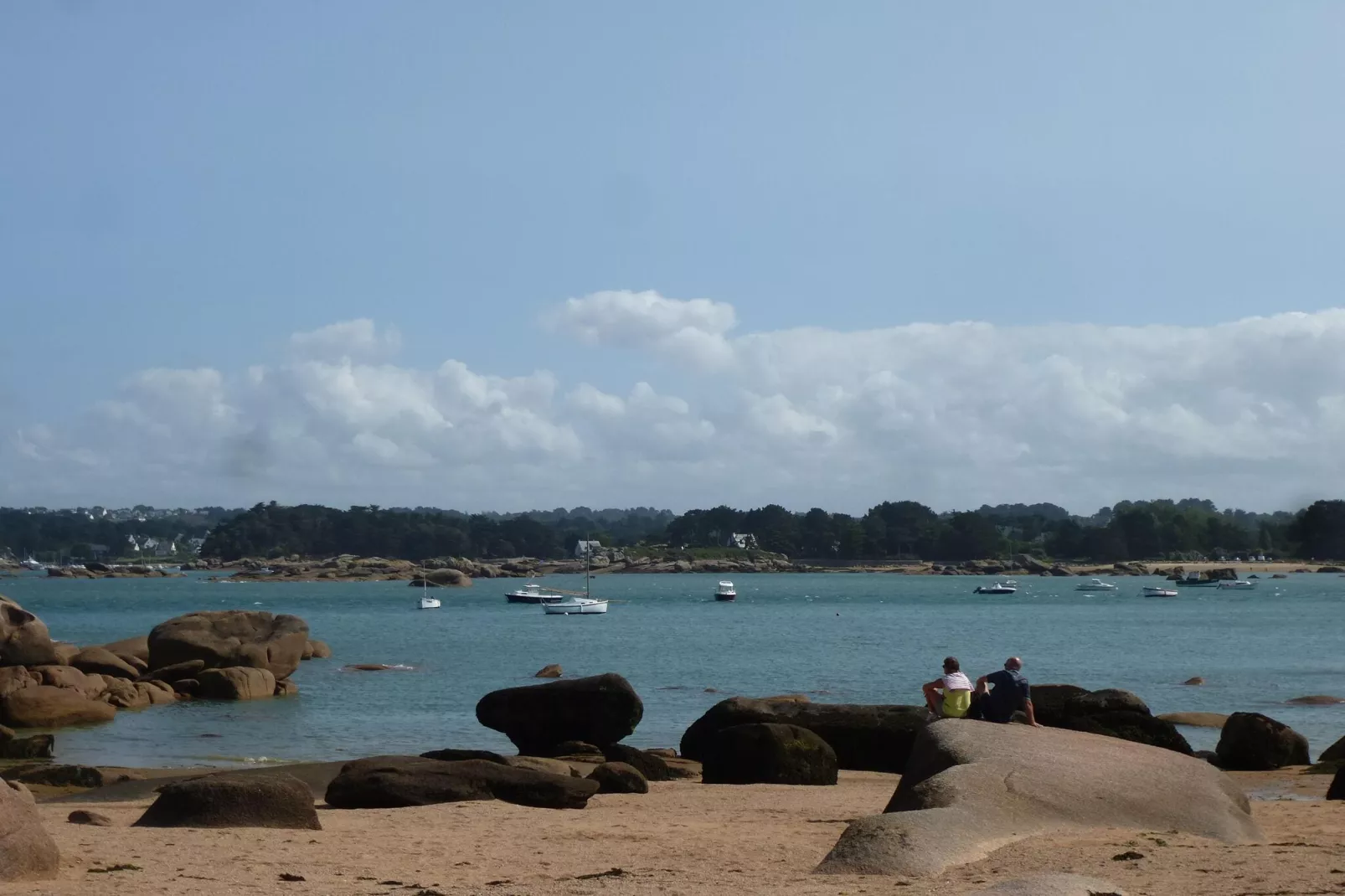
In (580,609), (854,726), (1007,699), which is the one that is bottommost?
(580,609)

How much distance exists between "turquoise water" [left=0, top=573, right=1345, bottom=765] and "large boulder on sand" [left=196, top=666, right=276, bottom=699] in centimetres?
54

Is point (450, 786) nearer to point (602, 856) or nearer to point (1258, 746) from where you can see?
point (602, 856)

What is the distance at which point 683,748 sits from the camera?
27312 millimetres

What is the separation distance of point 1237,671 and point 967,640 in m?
23.0

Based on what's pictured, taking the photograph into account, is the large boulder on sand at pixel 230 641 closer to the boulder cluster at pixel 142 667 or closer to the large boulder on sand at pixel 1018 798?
the boulder cluster at pixel 142 667

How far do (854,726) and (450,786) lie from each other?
9.28 m

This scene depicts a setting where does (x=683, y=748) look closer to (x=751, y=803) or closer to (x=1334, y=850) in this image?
(x=751, y=803)

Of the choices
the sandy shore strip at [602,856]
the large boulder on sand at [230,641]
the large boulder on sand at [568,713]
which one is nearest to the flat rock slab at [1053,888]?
the sandy shore strip at [602,856]

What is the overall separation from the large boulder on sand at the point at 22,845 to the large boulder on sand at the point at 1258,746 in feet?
63.3

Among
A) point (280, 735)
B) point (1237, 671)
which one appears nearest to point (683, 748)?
point (280, 735)

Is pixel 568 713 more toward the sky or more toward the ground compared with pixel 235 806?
more toward the ground

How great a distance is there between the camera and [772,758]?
869 inches

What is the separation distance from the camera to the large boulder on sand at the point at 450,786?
18.0 meters

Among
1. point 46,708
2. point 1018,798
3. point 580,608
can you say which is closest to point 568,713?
point 46,708
